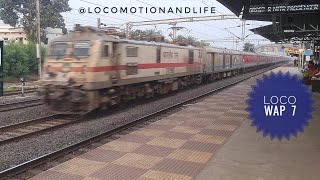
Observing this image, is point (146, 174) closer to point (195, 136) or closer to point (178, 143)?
point (178, 143)

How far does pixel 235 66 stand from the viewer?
39344mm

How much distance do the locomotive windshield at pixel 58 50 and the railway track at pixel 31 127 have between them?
2215mm

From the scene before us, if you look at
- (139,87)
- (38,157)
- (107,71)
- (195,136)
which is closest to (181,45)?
(139,87)

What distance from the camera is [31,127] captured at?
37.3ft

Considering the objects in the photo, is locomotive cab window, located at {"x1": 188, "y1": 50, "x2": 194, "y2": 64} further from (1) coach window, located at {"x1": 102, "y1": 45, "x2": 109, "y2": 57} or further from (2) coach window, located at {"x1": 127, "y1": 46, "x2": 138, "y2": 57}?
(1) coach window, located at {"x1": 102, "y1": 45, "x2": 109, "y2": 57}

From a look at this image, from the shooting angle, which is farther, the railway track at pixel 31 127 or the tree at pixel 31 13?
the tree at pixel 31 13

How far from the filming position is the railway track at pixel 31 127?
10.0 meters

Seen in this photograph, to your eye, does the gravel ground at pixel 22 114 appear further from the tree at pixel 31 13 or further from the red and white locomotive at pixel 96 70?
the tree at pixel 31 13

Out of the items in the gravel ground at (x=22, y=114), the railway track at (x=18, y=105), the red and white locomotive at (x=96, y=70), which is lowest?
the gravel ground at (x=22, y=114)

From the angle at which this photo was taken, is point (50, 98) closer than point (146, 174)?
No

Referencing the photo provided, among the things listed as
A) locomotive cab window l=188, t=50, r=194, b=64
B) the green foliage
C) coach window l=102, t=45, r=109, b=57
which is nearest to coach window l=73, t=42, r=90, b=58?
coach window l=102, t=45, r=109, b=57

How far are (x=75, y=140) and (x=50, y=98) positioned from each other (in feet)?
12.9

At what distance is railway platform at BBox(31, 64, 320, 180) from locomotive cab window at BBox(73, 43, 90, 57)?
3723 mm

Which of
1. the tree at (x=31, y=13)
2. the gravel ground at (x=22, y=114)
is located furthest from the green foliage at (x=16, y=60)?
the gravel ground at (x=22, y=114)
